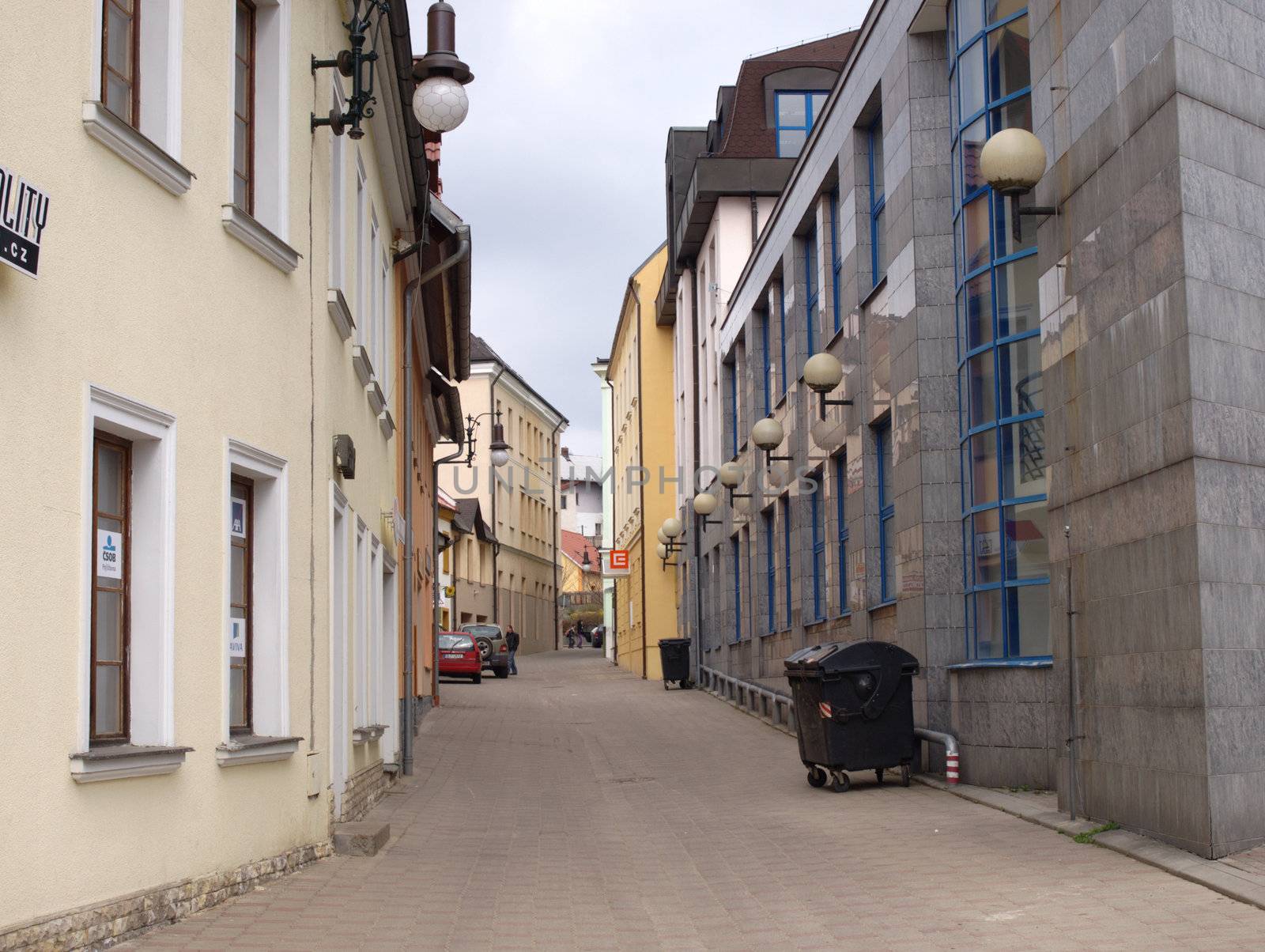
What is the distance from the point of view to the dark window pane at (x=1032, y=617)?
45.6 feet

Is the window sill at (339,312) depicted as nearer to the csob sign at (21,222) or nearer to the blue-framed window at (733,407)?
the csob sign at (21,222)

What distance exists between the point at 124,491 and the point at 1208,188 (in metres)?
6.56

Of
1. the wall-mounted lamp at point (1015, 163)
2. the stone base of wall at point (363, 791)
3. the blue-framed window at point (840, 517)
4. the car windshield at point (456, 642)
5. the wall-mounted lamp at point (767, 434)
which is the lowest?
the stone base of wall at point (363, 791)

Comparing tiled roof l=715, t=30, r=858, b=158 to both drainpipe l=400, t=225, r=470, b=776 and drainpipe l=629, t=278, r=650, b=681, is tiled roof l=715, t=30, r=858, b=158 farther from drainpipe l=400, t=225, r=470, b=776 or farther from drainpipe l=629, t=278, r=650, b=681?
drainpipe l=400, t=225, r=470, b=776

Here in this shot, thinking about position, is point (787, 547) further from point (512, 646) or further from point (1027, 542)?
point (512, 646)

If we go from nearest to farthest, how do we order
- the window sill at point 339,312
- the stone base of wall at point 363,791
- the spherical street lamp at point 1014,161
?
the window sill at point 339,312 < the spherical street lamp at point 1014,161 < the stone base of wall at point 363,791

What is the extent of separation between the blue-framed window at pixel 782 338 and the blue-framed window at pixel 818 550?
7.42 ft

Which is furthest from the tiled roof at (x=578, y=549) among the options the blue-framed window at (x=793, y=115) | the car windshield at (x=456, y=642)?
Result: the blue-framed window at (x=793, y=115)

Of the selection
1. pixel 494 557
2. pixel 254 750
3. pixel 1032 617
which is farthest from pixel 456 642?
pixel 254 750

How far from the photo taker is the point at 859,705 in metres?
14.9

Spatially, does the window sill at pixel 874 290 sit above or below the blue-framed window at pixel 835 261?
below

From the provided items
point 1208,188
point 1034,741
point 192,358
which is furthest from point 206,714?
point 1034,741

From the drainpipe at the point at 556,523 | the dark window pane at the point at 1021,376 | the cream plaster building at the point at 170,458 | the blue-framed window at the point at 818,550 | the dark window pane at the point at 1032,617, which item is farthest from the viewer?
the drainpipe at the point at 556,523

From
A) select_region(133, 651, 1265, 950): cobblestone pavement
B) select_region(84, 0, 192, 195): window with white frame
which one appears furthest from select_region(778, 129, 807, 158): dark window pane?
select_region(84, 0, 192, 195): window with white frame
